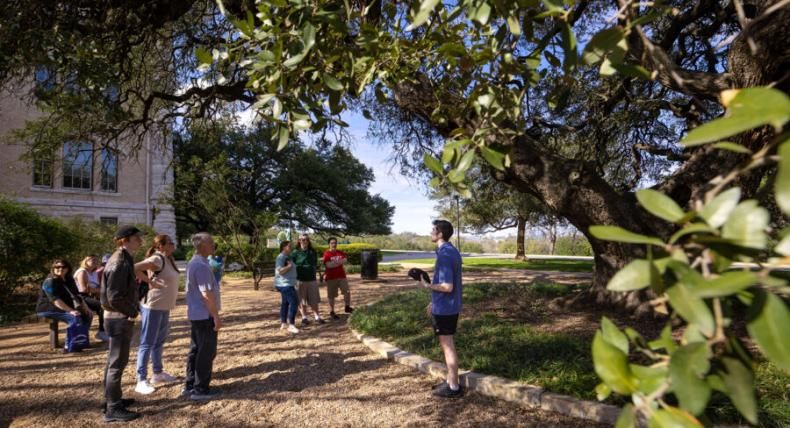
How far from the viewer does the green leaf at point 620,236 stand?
0.64 m

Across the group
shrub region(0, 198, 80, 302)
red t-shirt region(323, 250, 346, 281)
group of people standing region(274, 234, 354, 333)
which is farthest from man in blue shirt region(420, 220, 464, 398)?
shrub region(0, 198, 80, 302)

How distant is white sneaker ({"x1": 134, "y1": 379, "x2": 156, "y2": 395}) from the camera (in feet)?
15.2

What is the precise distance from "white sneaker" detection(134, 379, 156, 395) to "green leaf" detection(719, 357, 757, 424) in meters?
5.45

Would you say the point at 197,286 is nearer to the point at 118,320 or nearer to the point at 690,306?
the point at 118,320

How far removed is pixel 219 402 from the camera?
436 cm

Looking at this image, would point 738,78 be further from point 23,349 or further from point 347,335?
point 23,349

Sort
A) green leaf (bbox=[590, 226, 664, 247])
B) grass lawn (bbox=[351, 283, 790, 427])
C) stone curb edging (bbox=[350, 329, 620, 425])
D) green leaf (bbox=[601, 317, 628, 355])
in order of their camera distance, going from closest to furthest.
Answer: green leaf (bbox=[590, 226, 664, 247])
green leaf (bbox=[601, 317, 628, 355])
stone curb edging (bbox=[350, 329, 620, 425])
grass lawn (bbox=[351, 283, 790, 427])

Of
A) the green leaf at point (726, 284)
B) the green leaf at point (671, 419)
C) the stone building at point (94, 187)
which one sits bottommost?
the green leaf at point (671, 419)

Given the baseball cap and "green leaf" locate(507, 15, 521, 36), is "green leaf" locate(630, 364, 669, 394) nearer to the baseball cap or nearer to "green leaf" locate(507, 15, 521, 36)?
"green leaf" locate(507, 15, 521, 36)

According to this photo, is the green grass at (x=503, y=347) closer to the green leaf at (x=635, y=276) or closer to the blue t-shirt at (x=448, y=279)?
the blue t-shirt at (x=448, y=279)

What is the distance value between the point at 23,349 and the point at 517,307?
8.45 metres

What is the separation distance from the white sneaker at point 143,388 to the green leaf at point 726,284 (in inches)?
216

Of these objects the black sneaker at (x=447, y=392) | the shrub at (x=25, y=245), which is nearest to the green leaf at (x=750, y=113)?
the black sneaker at (x=447, y=392)

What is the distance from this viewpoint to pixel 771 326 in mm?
587
